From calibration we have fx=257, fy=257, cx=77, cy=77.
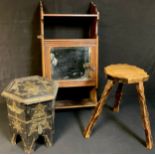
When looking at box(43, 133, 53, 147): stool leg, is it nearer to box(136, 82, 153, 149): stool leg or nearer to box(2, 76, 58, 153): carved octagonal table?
box(2, 76, 58, 153): carved octagonal table

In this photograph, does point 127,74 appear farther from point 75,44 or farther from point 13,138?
point 13,138

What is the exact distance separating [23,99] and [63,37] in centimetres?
102

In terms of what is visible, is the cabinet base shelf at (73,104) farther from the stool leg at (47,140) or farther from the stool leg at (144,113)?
the stool leg at (144,113)

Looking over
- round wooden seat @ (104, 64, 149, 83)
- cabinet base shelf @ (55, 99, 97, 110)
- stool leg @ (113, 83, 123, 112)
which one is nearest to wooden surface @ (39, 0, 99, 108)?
cabinet base shelf @ (55, 99, 97, 110)

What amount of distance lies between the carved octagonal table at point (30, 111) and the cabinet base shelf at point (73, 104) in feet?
1.70

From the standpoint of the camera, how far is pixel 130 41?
276cm

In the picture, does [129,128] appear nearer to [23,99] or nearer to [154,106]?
[154,106]

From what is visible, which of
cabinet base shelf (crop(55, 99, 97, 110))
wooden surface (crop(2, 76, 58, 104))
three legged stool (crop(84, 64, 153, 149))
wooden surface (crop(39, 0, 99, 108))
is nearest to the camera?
wooden surface (crop(2, 76, 58, 104))

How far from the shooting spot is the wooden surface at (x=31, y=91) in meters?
1.82

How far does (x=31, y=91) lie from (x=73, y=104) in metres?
0.73

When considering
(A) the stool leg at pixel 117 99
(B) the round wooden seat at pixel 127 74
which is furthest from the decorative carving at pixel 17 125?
(A) the stool leg at pixel 117 99

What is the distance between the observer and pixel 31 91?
75.2 inches

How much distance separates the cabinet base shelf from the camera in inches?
98.4

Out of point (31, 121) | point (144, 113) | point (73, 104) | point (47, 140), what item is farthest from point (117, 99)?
point (31, 121)
